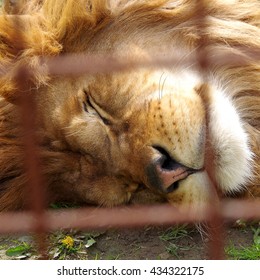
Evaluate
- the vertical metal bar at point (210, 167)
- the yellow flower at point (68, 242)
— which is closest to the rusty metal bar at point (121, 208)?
the vertical metal bar at point (210, 167)

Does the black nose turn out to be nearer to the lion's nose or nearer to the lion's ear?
the lion's nose

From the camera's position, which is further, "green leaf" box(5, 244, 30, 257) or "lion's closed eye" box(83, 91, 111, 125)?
"green leaf" box(5, 244, 30, 257)

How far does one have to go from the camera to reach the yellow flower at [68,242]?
2264 mm

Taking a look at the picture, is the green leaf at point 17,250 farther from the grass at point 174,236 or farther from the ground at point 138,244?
the grass at point 174,236

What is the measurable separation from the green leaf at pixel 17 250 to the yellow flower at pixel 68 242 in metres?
0.12

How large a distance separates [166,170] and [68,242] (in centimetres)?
58

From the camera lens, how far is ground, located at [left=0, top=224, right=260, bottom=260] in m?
2.17

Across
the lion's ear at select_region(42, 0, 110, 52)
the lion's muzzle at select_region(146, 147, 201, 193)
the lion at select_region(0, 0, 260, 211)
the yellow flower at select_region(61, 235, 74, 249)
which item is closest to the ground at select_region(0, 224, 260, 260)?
the yellow flower at select_region(61, 235, 74, 249)

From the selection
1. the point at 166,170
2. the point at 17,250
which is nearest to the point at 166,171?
the point at 166,170

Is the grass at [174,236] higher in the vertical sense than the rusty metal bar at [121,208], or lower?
lower

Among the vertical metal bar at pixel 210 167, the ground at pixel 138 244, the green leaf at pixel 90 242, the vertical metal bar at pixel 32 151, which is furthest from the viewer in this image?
the green leaf at pixel 90 242

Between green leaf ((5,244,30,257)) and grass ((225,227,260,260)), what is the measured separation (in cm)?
64

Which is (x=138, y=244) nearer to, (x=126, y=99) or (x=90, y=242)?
(x=90, y=242)
